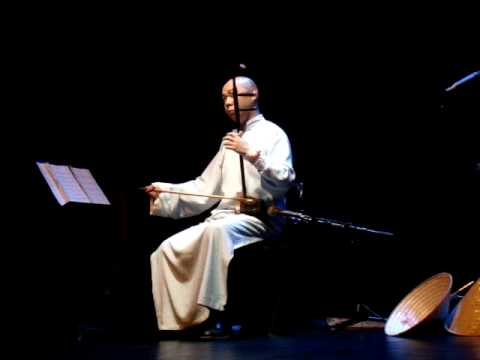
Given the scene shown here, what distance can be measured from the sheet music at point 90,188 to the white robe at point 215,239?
0.45 metres

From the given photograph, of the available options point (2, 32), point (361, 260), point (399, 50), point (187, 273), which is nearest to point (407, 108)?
point (399, 50)

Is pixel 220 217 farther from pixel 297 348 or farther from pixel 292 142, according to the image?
pixel 297 348

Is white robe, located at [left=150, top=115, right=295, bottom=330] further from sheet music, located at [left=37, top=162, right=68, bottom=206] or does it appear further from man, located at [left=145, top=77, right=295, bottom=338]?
sheet music, located at [left=37, top=162, right=68, bottom=206]

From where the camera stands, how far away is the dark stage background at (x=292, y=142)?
517 centimetres

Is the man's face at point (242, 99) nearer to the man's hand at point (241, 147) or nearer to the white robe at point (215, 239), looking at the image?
the white robe at point (215, 239)

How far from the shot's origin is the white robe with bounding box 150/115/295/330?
4.25 meters

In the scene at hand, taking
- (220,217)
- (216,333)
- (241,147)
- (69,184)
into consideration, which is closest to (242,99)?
(241,147)

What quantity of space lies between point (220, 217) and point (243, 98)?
0.77 metres

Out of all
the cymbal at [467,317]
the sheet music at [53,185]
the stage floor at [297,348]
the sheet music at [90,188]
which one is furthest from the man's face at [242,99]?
the cymbal at [467,317]

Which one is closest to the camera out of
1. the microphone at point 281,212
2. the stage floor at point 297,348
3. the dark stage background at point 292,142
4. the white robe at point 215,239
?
the stage floor at point 297,348

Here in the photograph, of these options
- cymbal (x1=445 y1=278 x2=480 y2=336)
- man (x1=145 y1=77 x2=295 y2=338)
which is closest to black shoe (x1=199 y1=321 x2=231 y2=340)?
man (x1=145 y1=77 x2=295 y2=338)

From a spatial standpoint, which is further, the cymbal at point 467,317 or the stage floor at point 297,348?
the cymbal at point 467,317

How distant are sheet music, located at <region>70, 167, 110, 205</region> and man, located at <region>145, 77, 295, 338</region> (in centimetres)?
45

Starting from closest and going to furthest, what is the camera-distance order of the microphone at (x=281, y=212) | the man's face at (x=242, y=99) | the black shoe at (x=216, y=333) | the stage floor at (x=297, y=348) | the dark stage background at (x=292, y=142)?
the stage floor at (x=297, y=348), the black shoe at (x=216, y=333), the microphone at (x=281, y=212), the man's face at (x=242, y=99), the dark stage background at (x=292, y=142)
